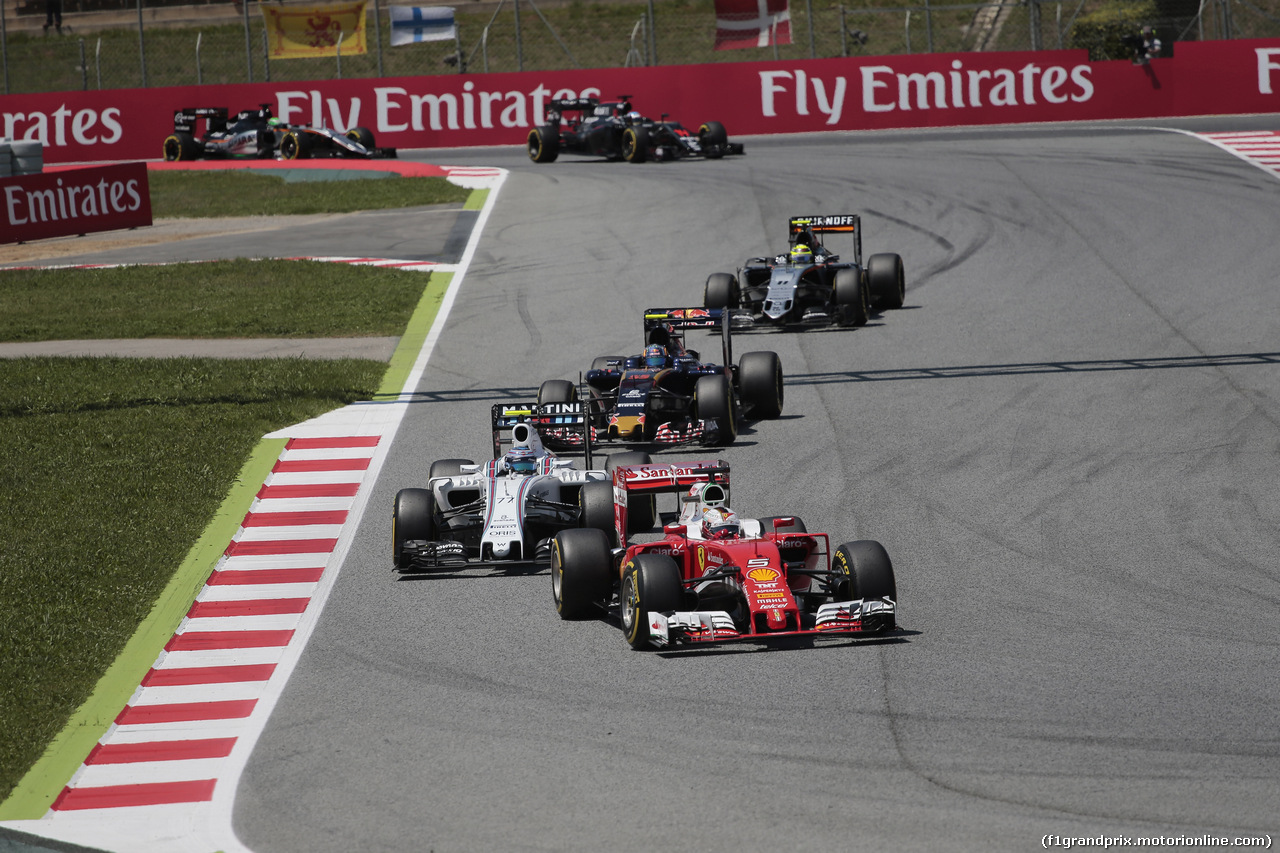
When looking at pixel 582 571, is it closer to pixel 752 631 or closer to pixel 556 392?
pixel 752 631

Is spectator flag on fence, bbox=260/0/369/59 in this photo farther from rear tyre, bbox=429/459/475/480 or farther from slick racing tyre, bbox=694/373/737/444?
rear tyre, bbox=429/459/475/480

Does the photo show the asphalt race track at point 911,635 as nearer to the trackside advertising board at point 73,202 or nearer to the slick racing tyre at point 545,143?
the trackside advertising board at point 73,202

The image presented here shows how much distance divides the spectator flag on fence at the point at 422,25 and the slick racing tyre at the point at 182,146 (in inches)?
255

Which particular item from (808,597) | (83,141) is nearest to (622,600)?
(808,597)

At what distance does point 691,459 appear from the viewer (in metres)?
15.7

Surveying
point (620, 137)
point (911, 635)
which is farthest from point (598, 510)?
point (620, 137)

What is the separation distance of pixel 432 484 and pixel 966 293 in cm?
1309

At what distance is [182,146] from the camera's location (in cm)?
4162

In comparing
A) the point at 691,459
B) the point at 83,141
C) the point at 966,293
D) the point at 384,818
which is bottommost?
the point at 384,818

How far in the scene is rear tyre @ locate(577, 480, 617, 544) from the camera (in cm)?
1234

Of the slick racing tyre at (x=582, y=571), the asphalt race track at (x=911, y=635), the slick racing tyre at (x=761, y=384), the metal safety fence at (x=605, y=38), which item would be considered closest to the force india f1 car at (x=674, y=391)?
the slick racing tyre at (x=761, y=384)

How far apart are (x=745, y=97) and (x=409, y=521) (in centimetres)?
3138

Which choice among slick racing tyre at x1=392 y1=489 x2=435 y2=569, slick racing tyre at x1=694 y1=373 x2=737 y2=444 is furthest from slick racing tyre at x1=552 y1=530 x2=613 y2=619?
A: slick racing tyre at x1=694 y1=373 x2=737 y2=444

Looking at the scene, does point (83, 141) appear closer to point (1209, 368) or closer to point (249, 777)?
point (1209, 368)
